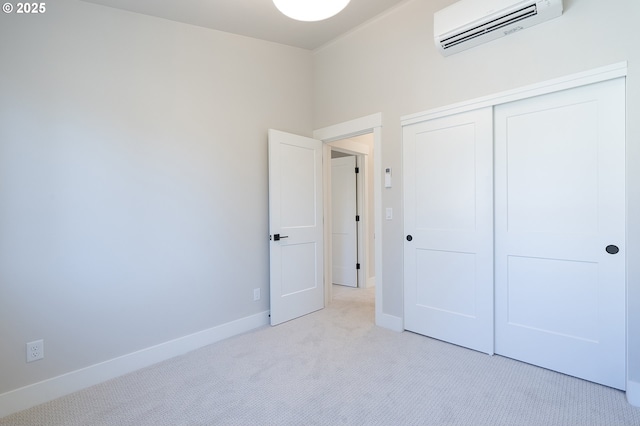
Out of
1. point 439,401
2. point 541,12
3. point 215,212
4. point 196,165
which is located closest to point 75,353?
point 215,212

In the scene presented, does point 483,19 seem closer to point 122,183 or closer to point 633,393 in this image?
point 633,393

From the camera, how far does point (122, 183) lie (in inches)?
94.0

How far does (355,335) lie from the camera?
116 inches

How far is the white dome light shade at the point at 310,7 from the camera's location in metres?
1.84

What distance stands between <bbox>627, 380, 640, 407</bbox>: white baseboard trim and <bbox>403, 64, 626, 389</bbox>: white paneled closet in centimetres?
11

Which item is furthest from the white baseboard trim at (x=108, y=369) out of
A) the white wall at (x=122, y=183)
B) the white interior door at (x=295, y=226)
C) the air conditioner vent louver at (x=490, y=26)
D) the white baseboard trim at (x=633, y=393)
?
the air conditioner vent louver at (x=490, y=26)

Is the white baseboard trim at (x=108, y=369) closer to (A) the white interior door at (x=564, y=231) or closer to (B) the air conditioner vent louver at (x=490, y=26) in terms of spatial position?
(A) the white interior door at (x=564, y=231)

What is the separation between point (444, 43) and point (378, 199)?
1.45 metres

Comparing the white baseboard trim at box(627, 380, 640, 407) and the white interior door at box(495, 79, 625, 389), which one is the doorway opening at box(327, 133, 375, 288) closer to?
the white interior door at box(495, 79, 625, 389)

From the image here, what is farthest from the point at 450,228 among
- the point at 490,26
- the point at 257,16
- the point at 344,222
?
the point at 257,16

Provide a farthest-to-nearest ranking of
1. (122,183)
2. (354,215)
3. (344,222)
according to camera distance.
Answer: (344,222) < (354,215) < (122,183)

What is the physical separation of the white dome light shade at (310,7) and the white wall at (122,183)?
1.29 metres

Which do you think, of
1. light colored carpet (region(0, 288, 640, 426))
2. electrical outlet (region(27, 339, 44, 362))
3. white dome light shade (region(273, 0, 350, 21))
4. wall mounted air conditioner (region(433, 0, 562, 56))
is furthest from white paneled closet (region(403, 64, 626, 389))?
electrical outlet (region(27, 339, 44, 362))

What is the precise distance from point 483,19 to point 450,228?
1614 mm
